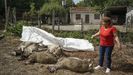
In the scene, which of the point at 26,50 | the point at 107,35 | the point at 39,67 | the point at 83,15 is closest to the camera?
the point at 107,35

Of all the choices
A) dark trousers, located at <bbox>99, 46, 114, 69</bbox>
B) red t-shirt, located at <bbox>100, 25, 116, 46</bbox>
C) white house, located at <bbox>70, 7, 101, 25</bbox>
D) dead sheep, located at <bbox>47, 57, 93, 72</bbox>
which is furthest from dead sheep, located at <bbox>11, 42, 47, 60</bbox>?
white house, located at <bbox>70, 7, 101, 25</bbox>

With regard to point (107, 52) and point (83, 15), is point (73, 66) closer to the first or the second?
point (107, 52)

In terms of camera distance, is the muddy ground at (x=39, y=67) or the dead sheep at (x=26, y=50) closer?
the muddy ground at (x=39, y=67)

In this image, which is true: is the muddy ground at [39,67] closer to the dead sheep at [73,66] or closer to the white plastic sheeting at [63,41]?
the dead sheep at [73,66]

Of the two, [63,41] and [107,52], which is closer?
[107,52]

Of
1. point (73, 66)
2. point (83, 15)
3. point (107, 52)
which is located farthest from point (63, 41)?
point (83, 15)

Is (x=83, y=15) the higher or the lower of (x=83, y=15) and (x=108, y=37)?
the lower

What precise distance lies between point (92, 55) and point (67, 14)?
1579 inches

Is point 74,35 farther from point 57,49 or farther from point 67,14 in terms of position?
point 67,14

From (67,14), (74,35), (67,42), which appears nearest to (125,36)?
(74,35)

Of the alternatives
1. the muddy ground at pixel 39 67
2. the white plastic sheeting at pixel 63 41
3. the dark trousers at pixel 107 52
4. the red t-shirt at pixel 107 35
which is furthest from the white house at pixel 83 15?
the red t-shirt at pixel 107 35

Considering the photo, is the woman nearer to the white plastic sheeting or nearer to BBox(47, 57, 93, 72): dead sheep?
BBox(47, 57, 93, 72): dead sheep

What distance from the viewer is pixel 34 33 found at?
13.4 metres

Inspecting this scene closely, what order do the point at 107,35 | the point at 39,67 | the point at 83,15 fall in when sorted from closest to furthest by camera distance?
the point at 107,35, the point at 39,67, the point at 83,15
